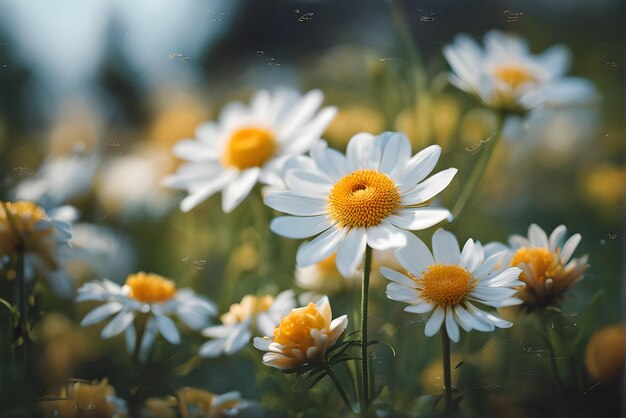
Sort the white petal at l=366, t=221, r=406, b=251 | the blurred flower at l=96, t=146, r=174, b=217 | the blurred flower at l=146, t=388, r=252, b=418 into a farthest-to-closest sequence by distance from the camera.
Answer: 1. the blurred flower at l=96, t=146, r=174, b=217
2. the blurred flower at l=146, t=388, r=252, b=418
3. the white petal at l=366, t=221, r=406, b=251

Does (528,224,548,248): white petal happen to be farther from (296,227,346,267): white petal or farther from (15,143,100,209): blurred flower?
(15,143,100,209): blurred flower

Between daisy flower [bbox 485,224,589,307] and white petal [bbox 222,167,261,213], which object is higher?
white petal [bbox 222,167,261,213]

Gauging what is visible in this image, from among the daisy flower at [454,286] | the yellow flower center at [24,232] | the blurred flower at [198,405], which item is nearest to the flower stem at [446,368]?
the daisy flower at [454,286]

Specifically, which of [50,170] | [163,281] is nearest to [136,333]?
[163,281]

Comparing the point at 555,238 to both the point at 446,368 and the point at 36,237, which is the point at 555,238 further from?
the point at 36,237

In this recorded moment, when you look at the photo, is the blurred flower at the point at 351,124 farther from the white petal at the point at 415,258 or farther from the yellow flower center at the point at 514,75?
the white petal at the point at 415,258

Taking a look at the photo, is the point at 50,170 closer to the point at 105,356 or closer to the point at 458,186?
the point at 105,356

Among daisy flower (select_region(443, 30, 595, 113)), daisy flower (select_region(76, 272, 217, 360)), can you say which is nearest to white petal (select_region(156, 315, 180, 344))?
daisy flower (select_region(76, 272, 217, 360))
